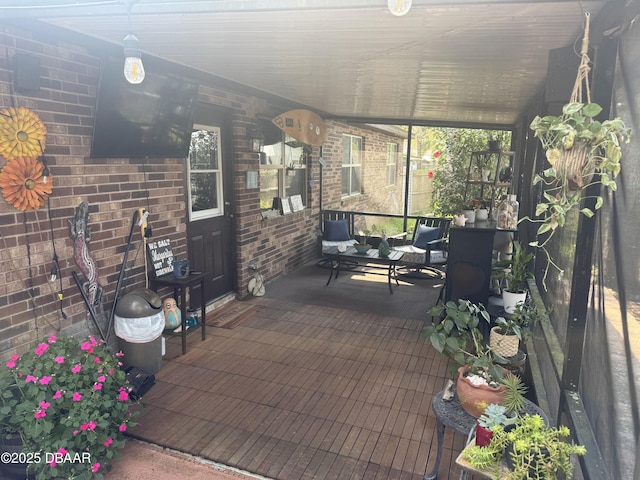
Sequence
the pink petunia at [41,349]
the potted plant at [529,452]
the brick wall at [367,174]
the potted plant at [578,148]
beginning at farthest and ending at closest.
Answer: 1. the brick wall at [367,174]
2. the pink petunia at [41,349]
3. the potted plant at [529,452]
4. the potted plant at [578,148]

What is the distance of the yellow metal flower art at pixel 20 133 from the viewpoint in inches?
98.7

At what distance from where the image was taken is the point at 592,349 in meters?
1.83

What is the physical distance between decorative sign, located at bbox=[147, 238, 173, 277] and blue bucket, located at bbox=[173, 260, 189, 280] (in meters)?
0.13

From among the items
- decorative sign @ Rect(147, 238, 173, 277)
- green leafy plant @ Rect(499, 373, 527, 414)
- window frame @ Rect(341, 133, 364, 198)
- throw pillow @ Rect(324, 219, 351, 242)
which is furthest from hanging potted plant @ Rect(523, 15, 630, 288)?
window frame @ Rect(341, 133, 364, 198)

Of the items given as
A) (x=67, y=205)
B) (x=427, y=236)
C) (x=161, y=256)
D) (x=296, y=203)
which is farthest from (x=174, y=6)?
(x=427, y=236)

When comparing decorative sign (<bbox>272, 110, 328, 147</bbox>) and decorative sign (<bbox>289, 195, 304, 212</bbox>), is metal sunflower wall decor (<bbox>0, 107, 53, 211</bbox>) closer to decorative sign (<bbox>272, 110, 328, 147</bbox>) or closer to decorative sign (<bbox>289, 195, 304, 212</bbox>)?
decorative sign (<bbox>272, 110, 328, 147</bbox>)

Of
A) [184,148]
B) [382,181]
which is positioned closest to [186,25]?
[184,148]

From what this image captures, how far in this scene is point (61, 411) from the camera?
222cm

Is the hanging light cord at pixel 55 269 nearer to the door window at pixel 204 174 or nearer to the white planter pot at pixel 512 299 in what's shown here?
the door window at pixel 204 174

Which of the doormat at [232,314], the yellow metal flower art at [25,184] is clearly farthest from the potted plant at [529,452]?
the doormat at [232,314]

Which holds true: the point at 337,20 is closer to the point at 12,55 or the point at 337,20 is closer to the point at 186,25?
the point at 186,25

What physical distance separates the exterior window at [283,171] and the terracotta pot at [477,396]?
3945mm

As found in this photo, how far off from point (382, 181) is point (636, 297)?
30.9 feet

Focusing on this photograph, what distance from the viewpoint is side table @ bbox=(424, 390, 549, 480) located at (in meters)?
2.13
